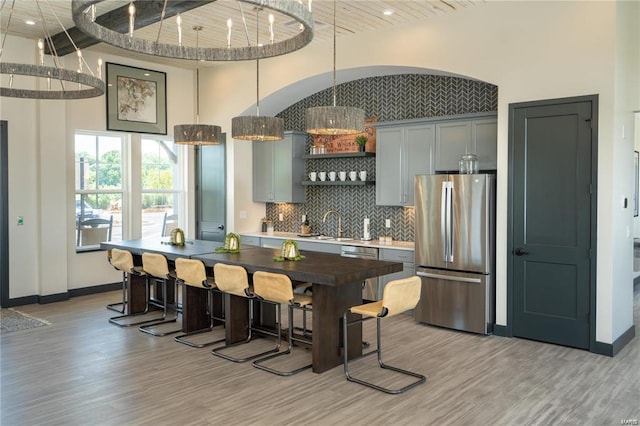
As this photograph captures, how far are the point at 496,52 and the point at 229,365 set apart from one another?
415 centimetres

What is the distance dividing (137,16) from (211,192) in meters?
3.80

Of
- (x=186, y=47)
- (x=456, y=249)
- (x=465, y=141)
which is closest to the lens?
(x=186, y=47)

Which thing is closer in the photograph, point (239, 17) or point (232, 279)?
point (232, 279)

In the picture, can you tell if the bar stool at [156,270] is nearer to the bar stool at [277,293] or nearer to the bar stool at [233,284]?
the bar stool at [233,284]

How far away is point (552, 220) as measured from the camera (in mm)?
5238

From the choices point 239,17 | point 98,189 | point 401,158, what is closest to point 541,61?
point 401,158

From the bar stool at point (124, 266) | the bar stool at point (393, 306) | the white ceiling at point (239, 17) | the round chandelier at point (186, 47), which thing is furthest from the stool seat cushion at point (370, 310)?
the white ceiling at point (239, 17)

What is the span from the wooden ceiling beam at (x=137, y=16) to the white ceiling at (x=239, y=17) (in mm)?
88

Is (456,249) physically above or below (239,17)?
below

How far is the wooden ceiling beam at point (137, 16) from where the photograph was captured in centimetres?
513

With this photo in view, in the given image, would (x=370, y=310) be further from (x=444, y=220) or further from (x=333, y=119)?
(x=444, y=220)

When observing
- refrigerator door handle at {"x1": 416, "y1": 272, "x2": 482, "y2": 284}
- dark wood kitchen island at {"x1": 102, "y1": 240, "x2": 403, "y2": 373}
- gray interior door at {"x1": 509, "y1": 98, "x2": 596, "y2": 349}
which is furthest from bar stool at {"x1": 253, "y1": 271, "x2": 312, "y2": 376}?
gray interior door at {"x1": 509, "y1": 98, "x2": 596, "y2": 349}

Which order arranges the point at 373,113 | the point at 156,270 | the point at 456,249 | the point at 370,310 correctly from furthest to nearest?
the point at 373,113 < the point at 156,270 < the point at 456,249 < the point at 370,310

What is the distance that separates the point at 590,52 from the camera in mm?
4957
